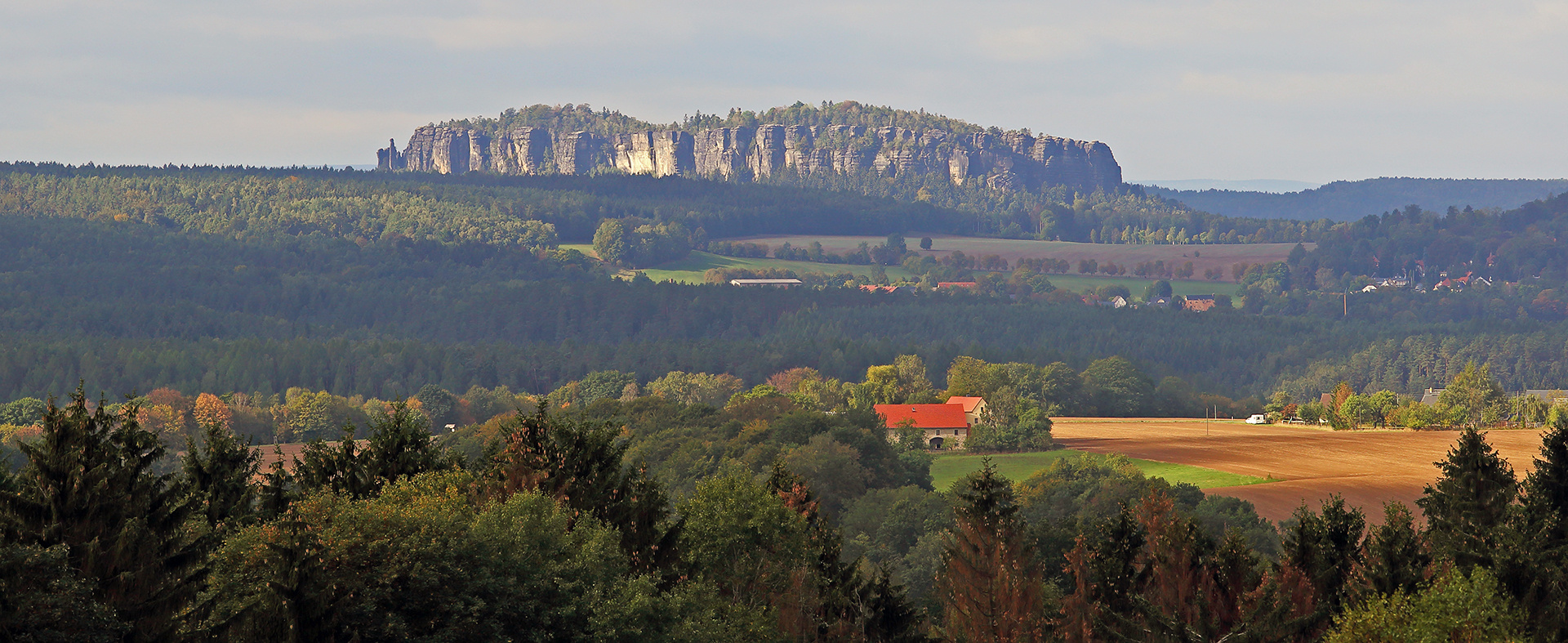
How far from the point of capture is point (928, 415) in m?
158

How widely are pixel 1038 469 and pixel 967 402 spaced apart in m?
41.8

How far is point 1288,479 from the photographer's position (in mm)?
112188

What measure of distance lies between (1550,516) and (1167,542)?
12267 millimetres

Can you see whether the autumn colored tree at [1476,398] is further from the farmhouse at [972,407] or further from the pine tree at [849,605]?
the pine tree at [849,605]

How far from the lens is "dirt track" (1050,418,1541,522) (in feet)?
338

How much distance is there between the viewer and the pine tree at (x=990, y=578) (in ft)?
161

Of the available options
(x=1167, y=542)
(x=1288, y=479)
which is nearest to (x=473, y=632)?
(x=1167, y=542)

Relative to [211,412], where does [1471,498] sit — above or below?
above

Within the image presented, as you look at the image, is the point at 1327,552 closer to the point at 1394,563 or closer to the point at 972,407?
the point at 1394,563

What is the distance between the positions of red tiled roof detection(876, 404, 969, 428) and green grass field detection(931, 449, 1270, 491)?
49.9ft

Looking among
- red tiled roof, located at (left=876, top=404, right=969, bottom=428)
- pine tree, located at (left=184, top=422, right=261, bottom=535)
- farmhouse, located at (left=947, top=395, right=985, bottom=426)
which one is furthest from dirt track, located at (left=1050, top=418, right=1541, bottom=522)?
pine tree, located at (left=184, top=422, right=261, bottom=535)

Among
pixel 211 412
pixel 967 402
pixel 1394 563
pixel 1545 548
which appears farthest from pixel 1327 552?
pixel 211 412

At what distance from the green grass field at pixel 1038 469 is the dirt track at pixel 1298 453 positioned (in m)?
1.84

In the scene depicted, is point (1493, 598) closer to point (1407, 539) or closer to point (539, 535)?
point (1407, 539)
